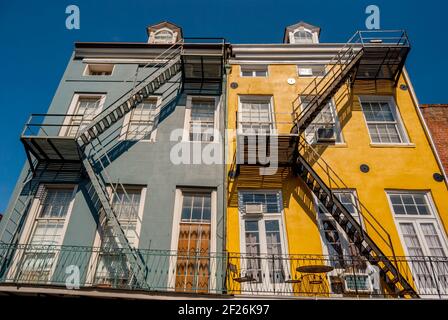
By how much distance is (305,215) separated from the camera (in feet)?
33.8

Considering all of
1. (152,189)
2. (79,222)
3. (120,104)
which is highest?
(120,104)

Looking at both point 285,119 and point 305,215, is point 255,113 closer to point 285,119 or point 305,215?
point 285,119

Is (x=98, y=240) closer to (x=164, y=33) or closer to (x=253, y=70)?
(x=253, y=70)

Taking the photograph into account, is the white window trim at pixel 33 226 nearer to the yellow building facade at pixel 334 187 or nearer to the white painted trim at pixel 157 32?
the yellow building facade at pixel 334 187

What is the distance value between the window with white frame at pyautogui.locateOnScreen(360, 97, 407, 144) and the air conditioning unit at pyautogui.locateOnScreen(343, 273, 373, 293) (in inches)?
209

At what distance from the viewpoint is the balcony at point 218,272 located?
886 centimetres

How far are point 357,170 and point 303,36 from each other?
8.60 metres

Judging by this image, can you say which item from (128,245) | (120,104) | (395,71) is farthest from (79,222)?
(395,71)

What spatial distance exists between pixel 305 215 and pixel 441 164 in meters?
5.27

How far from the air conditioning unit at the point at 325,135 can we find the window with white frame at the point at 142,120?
6.45 meters

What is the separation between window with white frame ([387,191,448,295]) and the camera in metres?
9.05

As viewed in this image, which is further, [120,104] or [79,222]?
[120,104]

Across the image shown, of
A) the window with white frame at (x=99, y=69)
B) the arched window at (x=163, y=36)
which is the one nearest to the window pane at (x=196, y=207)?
the window with white frame at (x=99, y=69)
